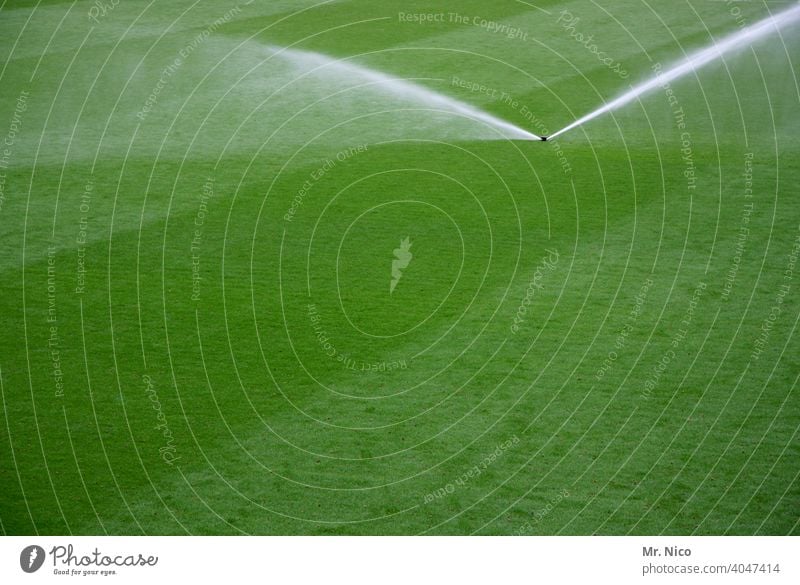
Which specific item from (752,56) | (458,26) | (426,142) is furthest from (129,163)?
(752,56)

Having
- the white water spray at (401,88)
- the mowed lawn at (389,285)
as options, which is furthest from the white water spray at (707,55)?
the white water spray at (401,88)

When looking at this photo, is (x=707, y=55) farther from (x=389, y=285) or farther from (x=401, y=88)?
(x=389, y=285)

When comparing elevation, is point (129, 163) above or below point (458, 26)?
below

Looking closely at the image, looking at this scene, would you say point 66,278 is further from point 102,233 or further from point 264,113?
point 264,113

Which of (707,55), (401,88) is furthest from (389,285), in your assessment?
(707,55)

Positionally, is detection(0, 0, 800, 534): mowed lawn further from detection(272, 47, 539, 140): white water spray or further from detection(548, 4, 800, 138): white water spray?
detection(548, 4, 800, 138): white water spray

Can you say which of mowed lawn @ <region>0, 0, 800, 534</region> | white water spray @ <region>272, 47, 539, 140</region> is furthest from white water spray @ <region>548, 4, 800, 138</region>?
white water spray @ <region>272, 47, 539, 140</region>
